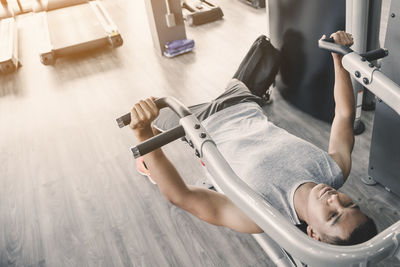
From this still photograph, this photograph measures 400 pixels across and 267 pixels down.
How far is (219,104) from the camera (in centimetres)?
215

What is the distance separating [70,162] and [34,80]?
2.02 meters

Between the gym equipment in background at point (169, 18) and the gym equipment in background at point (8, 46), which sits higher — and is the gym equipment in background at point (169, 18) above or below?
above

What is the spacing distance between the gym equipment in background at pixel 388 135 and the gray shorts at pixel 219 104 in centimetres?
69

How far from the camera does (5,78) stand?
15.5 ft

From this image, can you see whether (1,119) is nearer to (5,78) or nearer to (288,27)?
(5,78)

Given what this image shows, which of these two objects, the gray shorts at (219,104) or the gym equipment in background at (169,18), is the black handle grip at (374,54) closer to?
the gray shorts at (219,104)

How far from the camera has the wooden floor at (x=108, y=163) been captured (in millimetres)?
2197

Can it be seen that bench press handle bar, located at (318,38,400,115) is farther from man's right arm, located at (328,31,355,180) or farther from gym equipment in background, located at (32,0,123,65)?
gym equipment in background, located at (32,0,123,65)

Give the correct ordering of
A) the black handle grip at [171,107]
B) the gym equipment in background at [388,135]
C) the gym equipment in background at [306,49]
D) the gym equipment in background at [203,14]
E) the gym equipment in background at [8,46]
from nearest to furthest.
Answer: the black handle grip at [171,107]
the gym equipment in background at [388,135]
the gym equipment in background at [306,49]
the gym equipment in background at [8,46]
the gym equipment in background at [203,14]

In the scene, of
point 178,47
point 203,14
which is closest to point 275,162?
point 178,47

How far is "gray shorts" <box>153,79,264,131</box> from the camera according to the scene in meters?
2.16

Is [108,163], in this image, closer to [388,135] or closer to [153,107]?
[153,107]

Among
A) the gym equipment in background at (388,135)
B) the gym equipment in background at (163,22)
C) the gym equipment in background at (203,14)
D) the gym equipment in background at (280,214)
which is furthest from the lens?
the gym equipment in background at (203,14)

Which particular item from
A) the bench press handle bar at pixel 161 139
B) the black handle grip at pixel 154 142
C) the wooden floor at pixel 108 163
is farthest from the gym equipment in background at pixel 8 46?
the black handle grip at pixel 154 142
